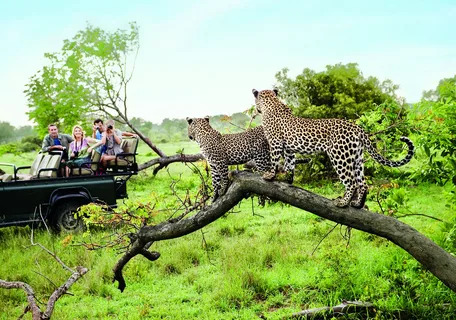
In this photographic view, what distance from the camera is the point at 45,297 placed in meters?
8.09

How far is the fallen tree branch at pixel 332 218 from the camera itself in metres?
4.04

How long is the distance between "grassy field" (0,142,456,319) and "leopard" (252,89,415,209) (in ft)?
8.53

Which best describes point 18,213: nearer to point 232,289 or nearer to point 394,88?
point 232,289

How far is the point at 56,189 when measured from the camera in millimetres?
10289

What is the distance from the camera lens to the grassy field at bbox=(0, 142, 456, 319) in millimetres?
7012

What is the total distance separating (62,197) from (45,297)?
258cm

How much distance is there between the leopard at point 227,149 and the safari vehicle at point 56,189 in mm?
5423

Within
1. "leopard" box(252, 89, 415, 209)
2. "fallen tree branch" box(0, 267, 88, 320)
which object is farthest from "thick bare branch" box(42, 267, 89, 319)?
"leopard" box(252, 89, 415, 209)

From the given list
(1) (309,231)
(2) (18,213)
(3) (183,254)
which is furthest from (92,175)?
(1) (309,231)

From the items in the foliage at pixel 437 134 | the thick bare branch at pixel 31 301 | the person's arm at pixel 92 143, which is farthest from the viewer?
the person's arm at pixel 92 143

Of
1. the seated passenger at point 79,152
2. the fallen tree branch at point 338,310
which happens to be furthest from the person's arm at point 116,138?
the fallen tree branch at point 338,310

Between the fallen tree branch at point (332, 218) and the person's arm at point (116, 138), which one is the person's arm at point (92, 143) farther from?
the fallen tree branch at point (332, 218)

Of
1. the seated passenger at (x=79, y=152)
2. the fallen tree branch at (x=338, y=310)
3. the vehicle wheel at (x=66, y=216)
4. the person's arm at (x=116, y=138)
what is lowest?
the fallen tree branch at (x=338, y=310)

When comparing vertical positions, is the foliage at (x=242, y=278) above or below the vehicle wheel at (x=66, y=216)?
below
